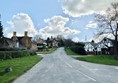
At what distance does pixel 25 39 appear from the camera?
123312 millimetres

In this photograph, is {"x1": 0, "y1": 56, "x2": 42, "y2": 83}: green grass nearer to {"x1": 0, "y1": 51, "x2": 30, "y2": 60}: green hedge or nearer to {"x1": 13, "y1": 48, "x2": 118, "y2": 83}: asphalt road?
{"x1": 13, "y1": 48, "x2": 118, "y2": 83}: asphalt road

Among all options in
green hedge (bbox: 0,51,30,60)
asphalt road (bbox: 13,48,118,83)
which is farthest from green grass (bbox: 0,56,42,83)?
green hedge (bbox: 0,51,30,60)

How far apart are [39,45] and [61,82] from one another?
505 feet

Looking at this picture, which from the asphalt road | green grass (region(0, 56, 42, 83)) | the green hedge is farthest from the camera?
the green hedge

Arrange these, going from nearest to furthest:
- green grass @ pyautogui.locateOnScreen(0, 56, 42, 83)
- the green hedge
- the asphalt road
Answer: the asphalt road, green grass @ pyautogui.locateOnScreen(0, 56, 42, 83), the green hedge

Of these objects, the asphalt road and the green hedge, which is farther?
the green hedge

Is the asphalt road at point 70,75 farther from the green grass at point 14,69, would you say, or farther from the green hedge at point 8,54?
the green hedge at point 8,54

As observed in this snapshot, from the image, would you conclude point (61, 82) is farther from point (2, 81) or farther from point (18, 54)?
point (18, 54)

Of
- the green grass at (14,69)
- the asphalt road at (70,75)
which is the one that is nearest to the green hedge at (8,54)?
the green grass at (14,69)

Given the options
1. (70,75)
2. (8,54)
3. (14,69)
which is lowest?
(70,75)

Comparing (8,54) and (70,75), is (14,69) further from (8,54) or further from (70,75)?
(8,54)

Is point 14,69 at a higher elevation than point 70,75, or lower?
higher

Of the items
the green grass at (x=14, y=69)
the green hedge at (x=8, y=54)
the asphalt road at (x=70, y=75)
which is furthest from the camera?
the green hedge at (x=8, y=54)

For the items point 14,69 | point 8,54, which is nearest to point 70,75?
point 14,69
